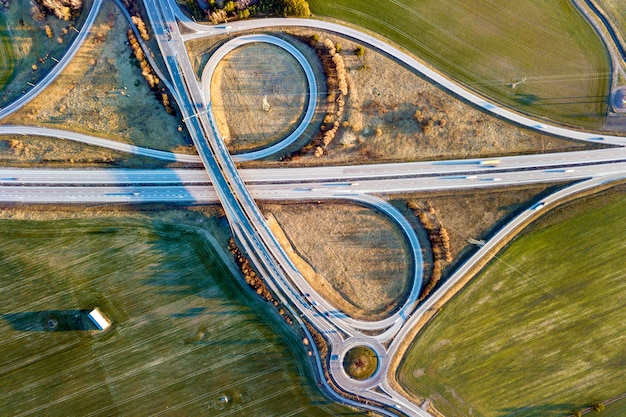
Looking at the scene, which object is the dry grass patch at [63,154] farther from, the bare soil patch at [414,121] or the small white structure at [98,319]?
the bare soil patch at [414,121]

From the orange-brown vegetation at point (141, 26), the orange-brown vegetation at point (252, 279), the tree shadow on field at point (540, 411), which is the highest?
the orange-brown vegetation at point (141, 26)

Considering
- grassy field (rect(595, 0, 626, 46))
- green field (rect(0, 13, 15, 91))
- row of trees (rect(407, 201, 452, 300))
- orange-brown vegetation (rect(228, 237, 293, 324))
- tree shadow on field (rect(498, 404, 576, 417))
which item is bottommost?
tree shadow on field (rect(498, 404, 576, 417))

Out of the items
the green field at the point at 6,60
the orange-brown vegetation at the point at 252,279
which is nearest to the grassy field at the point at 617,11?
the orange-brown vegetation at the point at 252,279

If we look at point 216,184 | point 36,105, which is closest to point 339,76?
point 216,184

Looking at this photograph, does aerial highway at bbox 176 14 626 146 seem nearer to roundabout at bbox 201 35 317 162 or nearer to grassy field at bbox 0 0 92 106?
roundabout at bbox 201 35 317 162

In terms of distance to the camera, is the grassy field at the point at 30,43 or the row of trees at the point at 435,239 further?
the grassy field at the point at 30,43

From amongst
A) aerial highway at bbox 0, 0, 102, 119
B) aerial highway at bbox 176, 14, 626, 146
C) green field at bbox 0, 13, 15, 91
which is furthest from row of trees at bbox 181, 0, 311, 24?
green field at bbox 0, 13, 15, 91

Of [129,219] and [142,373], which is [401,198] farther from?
[142,373]
